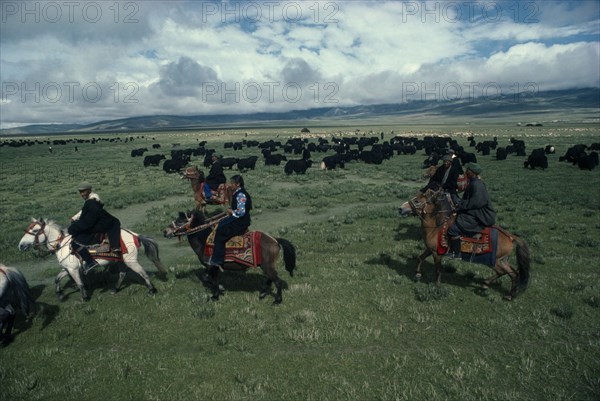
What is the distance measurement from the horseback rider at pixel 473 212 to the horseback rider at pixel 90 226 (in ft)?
25.9

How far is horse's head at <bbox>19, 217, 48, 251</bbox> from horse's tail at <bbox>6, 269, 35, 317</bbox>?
4.19 ft

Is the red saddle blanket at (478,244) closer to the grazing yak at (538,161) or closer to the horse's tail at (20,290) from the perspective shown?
the horse's tail at (20,290)

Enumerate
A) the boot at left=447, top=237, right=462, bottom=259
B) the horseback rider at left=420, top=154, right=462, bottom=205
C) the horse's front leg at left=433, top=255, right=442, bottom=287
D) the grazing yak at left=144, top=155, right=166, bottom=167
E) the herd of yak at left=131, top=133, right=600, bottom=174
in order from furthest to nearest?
the grazing yak at left=144, top=155, right=166, bottom=167 < the herd of yak at left=131, top=133, right=600, bottom=174 < the horseback rider at left=420, top=154, right=462, bottom=205 < the horse's front leg at left=433, top=255, right=442, bottom=287 < the boot at left=447, top=237, right=462, bottom=259

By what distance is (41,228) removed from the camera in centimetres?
826

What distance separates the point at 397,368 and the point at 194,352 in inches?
142

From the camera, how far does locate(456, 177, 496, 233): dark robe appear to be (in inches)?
304

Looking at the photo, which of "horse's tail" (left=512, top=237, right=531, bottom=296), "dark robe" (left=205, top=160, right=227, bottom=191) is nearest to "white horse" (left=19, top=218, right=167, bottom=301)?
"dark robe" (left=205, top=160, right=227, bottom=191)

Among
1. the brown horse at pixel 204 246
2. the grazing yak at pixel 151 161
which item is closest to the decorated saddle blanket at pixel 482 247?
the brown horse at pixel 204 246

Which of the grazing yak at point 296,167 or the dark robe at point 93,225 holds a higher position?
the grazing yak at point 296,167

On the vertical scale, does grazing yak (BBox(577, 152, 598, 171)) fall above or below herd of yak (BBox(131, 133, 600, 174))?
below

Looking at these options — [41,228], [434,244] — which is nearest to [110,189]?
[41,228]

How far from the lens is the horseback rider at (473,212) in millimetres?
7738

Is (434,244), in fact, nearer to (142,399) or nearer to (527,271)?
(527,271)

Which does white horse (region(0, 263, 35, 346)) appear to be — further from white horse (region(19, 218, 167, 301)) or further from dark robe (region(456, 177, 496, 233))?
dark robe (region(456, 177, 496, 233))
